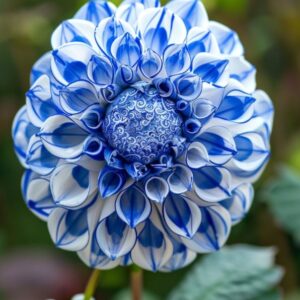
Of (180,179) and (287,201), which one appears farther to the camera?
(287,201)

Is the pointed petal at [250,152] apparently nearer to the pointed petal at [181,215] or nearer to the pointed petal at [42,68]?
the pointed petal at [181,215]

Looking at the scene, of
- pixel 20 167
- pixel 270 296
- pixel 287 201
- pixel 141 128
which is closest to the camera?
pixel 141 128

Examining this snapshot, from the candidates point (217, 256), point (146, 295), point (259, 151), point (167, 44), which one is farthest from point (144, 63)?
point (146, 295)

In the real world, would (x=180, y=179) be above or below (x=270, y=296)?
above

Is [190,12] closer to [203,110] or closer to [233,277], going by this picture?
[203,110]

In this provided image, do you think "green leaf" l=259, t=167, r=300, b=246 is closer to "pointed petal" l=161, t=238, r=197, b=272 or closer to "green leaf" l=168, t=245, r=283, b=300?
"green leaf" l=168, t=245, r=283, b=300

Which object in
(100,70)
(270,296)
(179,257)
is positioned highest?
(100,70)

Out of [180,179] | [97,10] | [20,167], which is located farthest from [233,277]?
[20,167]
